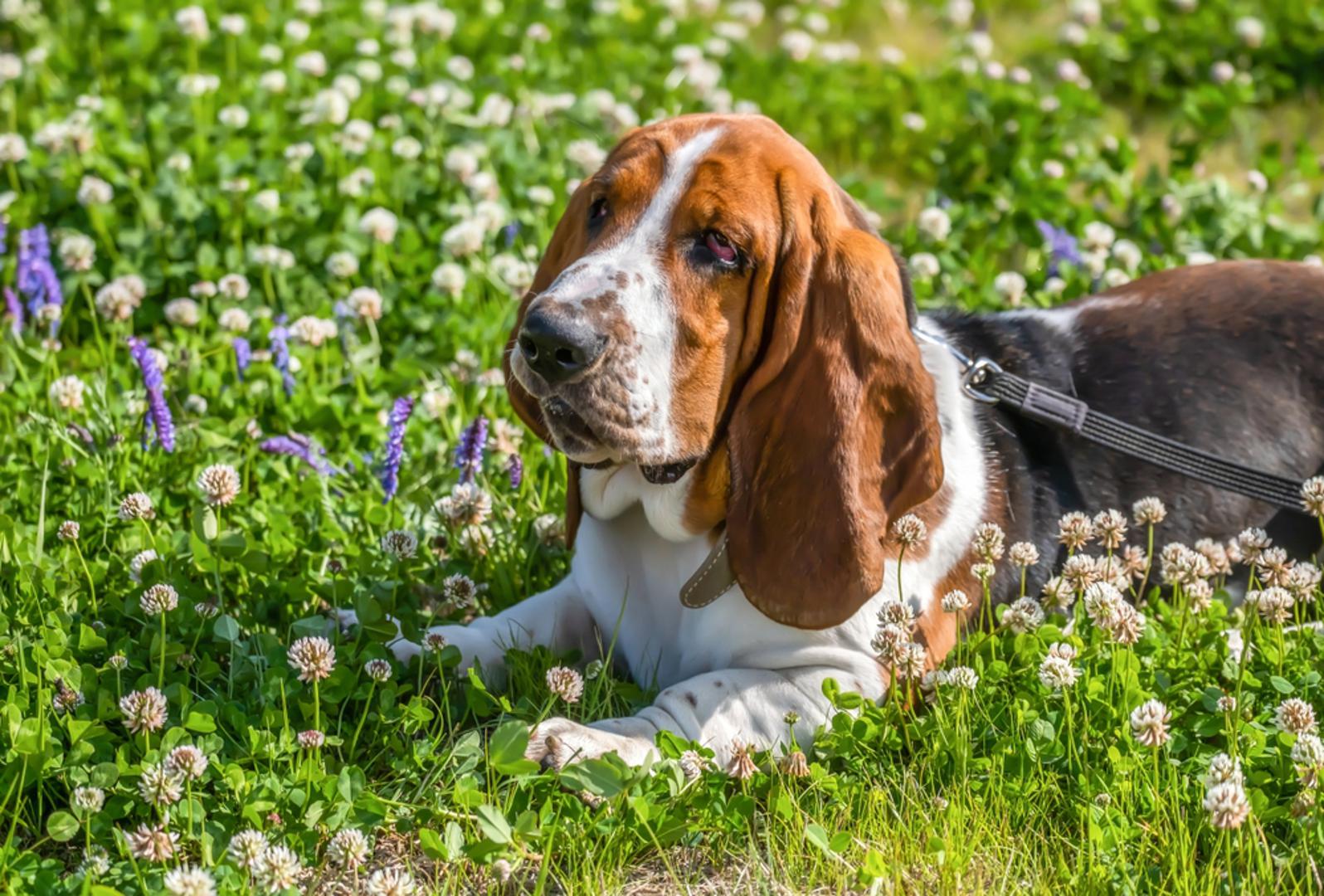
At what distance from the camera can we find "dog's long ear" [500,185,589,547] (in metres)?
3.69

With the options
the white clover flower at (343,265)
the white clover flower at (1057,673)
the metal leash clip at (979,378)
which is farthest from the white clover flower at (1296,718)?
the white clover flower at (343,265)

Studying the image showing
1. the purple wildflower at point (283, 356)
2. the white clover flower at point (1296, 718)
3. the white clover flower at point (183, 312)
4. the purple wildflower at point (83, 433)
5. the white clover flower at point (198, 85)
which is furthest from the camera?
the white clover flower at point (198, 85)

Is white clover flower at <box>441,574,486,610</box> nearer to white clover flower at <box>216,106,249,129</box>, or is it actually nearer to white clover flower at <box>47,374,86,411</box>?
white clover flower at <box>47,374,86,411</box>

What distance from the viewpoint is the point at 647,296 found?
331cm

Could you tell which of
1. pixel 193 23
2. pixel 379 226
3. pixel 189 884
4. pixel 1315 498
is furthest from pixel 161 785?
pixel 193 23

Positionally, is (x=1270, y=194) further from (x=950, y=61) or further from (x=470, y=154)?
(x=470, y=154)

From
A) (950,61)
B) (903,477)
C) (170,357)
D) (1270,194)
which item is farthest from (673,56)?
(903,477)

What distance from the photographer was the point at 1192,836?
3.09 metres

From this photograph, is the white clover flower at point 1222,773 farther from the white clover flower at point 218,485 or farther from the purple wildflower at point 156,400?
the purple wildflower at point 156,400

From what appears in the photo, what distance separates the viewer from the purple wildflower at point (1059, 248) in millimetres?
5719

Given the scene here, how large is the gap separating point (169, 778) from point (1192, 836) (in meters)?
1.94

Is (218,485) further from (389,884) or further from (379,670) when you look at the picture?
(389,884)

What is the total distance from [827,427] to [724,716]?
0.66m

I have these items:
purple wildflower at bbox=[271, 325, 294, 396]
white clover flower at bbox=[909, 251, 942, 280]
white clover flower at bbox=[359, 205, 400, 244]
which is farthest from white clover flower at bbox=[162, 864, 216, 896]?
white clover flower at bbox=[909, 251, 942, 280]
